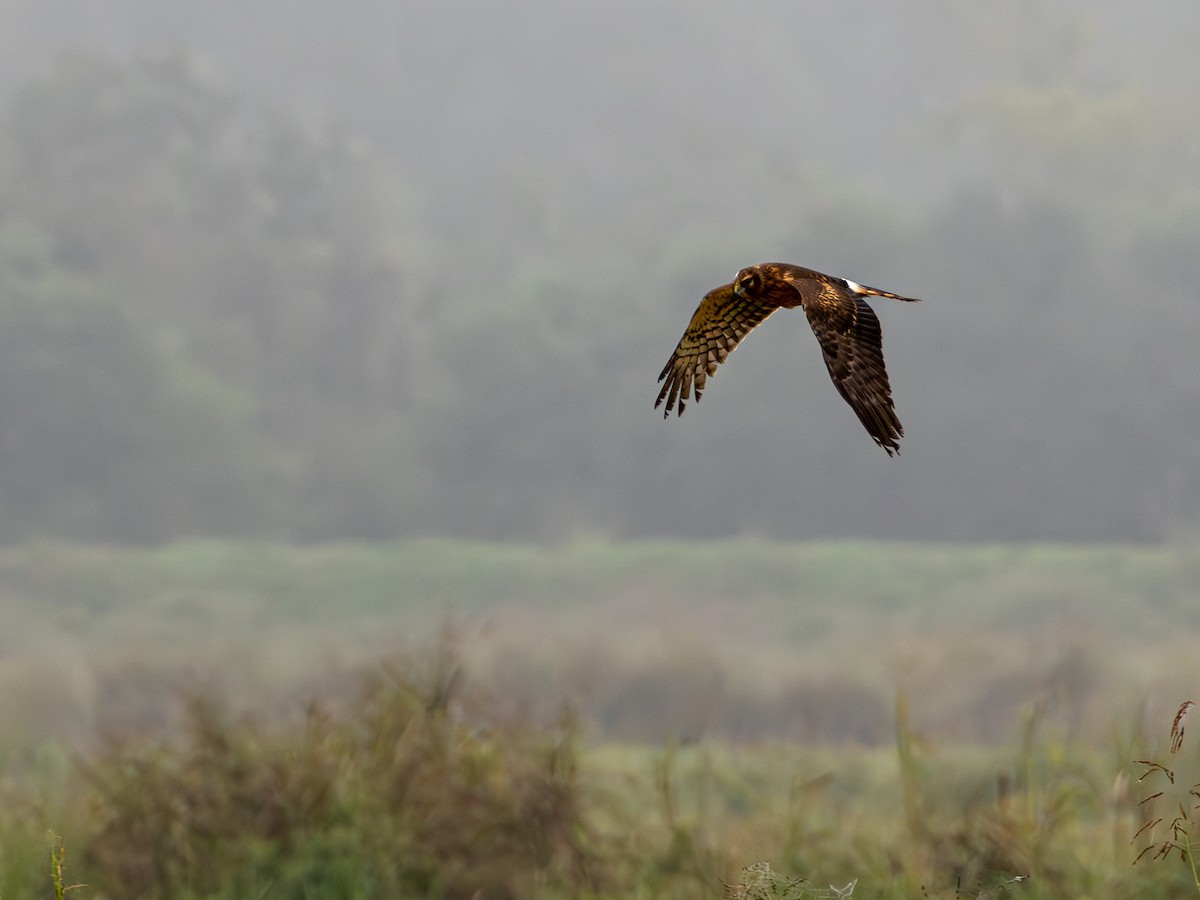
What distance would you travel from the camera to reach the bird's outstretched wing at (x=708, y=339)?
1091cm

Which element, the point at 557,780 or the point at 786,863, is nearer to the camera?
the point at 786,863

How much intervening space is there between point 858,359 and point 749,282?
1948mm

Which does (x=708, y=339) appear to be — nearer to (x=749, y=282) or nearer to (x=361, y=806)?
(x=749, y=282)

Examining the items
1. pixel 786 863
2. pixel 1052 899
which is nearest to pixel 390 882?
pixel 786 863

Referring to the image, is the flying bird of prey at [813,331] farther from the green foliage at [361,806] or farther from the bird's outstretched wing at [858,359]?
the green foliage at [361,806]

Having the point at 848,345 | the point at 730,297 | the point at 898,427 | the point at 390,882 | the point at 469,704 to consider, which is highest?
the point at 730,297

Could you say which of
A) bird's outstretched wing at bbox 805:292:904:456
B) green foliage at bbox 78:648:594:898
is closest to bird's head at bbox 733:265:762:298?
bird's outstretched wing at bbox 805:292:904:456

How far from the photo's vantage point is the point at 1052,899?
10.2 metres

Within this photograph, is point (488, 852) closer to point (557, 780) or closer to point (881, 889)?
point (557, 780)

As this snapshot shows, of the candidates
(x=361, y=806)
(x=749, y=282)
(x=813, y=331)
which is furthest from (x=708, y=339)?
(x=361, y=806)

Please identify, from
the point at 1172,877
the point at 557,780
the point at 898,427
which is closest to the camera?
the point at 898,427

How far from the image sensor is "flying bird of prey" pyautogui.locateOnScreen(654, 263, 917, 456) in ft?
26.8

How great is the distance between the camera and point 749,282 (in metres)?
10.1

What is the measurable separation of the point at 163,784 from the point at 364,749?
185 centimetres
